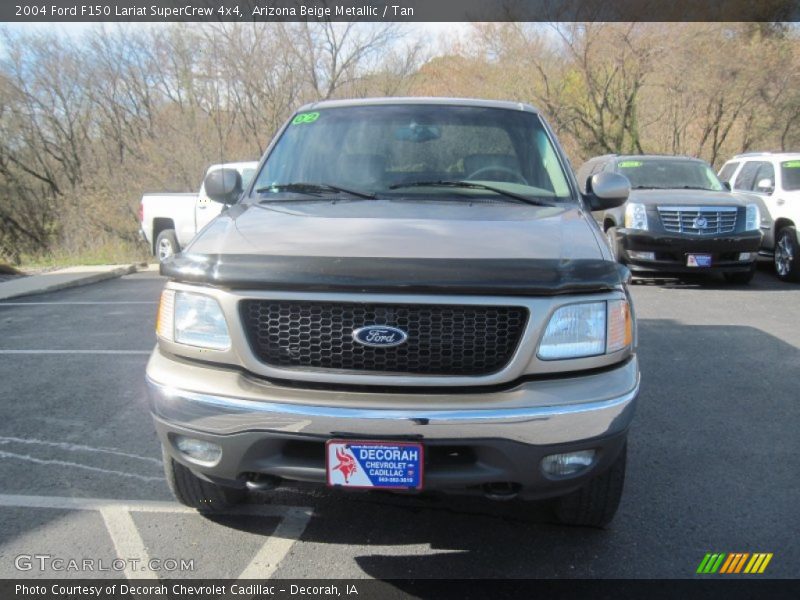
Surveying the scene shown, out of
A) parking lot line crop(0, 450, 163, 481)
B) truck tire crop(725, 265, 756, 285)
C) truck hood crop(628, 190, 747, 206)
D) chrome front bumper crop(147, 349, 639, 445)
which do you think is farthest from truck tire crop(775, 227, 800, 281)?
parking lot line crop(0, 450, 163, 481)

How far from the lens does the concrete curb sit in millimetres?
10108

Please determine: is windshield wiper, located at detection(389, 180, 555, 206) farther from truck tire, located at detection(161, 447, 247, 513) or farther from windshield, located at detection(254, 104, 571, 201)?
truck tire, located at detection(161, 447, 247, 513)

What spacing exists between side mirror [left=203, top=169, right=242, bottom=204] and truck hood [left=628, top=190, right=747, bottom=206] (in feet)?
22.5

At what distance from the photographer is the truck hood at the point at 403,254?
2439mm

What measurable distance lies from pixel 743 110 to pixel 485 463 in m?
23.7

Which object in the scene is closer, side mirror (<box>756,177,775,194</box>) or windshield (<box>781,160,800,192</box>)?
windshield (<box>781,160,800,192</box>)

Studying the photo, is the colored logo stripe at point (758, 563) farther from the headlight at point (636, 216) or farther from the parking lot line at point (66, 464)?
the headlight at point (636, 216)

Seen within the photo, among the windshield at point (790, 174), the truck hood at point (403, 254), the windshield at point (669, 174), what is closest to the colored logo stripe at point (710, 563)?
the truck hood at point (403, 254)

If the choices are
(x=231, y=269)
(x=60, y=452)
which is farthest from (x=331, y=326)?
(x=60, y=452)

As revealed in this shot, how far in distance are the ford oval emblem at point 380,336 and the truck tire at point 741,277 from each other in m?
8.61

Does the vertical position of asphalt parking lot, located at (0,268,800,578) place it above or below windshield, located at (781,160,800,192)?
below

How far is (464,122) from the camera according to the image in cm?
400

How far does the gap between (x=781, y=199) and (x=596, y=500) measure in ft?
30.0

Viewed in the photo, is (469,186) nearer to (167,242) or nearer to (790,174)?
(790,174)
